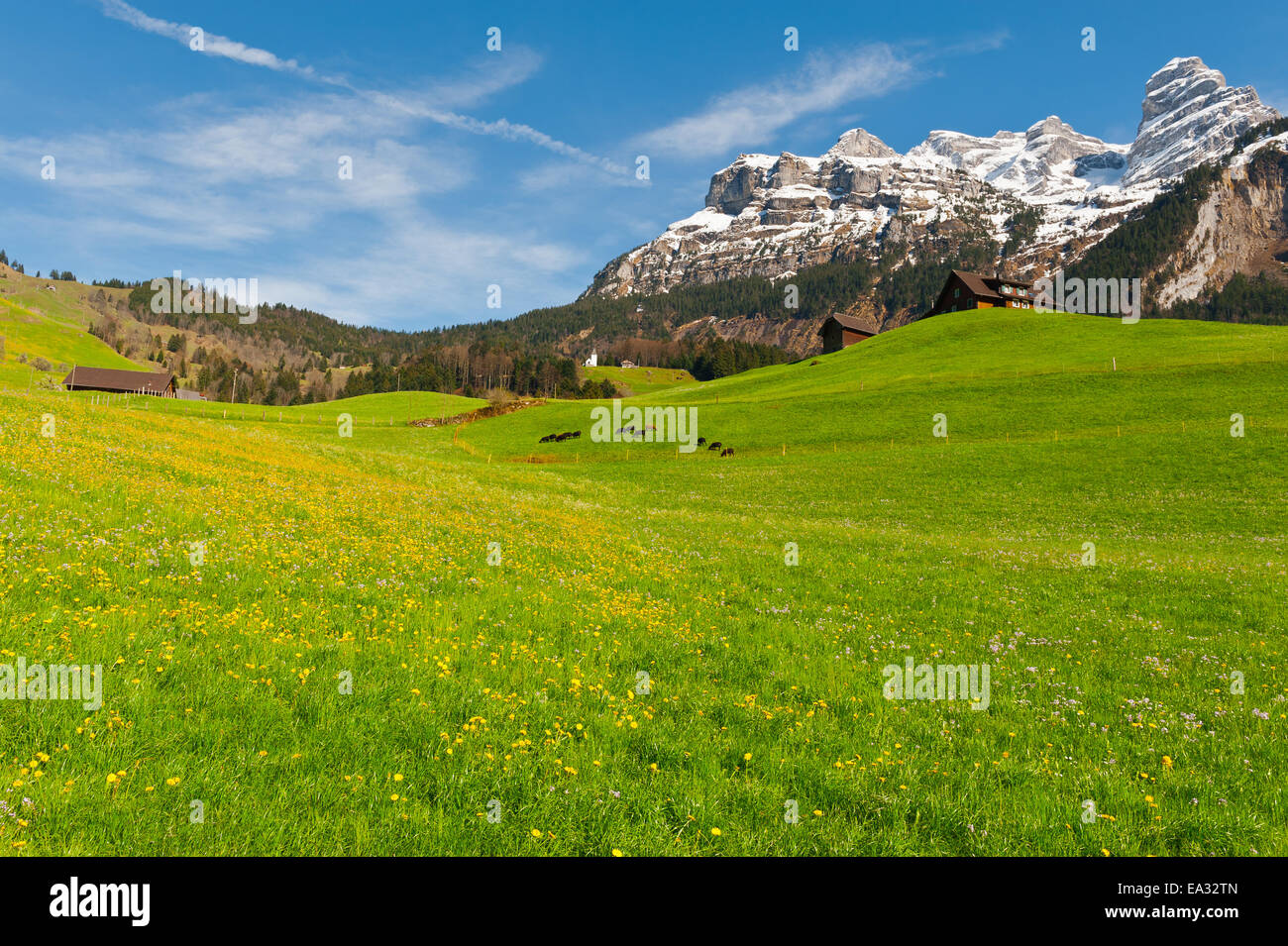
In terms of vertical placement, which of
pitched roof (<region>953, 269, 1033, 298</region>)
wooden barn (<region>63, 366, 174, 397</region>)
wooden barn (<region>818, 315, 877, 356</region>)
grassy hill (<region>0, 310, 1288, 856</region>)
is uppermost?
→ pitched roof (<region>953, 269, 1033, 298</region>)

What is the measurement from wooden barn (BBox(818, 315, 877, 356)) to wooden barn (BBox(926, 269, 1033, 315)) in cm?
2197

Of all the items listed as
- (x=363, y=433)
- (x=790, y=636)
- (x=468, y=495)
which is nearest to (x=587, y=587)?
(x=790, y=636)

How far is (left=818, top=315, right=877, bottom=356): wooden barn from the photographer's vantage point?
15588 cm

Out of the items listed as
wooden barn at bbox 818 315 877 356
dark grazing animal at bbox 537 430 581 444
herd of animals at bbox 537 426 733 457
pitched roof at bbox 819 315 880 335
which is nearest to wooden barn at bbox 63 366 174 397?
dark grazing animal at bbox 537 430 581 444

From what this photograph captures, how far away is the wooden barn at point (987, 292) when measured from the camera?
136 metres

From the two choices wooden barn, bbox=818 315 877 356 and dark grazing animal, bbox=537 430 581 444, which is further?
wooden barn, bbox=818 315 877 356

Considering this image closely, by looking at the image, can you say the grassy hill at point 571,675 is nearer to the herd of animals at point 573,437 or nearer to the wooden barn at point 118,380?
the herd of animals at point 573,437

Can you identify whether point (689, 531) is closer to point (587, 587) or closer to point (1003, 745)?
point (587, 587)

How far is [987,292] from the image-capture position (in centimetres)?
13500

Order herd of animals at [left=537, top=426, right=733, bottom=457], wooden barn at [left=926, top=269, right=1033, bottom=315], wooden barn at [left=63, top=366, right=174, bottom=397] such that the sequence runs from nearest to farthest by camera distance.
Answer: herd of animals at [left=537, top=426, right=733, bottom=457] → wooden barn at [left=926, top=269, right=1033, bottom=315] → wooden barn at [left=63, top=366, right=174, bottom=397]

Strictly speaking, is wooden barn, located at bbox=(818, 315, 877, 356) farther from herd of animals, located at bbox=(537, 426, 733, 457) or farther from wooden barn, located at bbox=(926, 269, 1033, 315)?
herd of animals, located at bbox=(537, 426, 733, 457)

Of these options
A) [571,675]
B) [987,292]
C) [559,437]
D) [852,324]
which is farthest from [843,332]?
[571,675]

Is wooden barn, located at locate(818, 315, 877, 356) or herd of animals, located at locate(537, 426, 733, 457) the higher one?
wooden barn, located at locate(818, 315, 877, 356)

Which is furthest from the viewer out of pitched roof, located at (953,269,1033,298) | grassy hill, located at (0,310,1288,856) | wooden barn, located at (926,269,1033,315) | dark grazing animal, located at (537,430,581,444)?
wooden barn, located at (926,269,1033,315)
